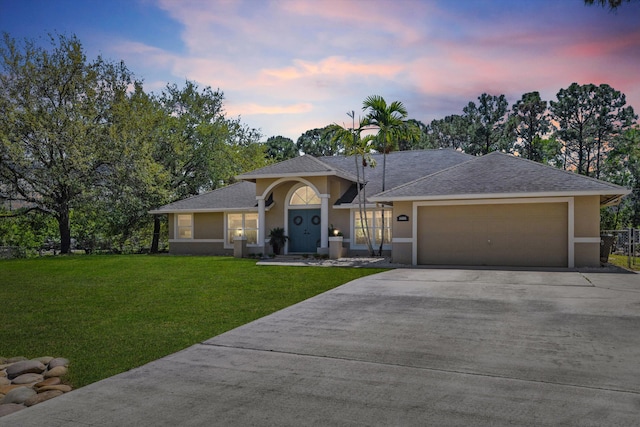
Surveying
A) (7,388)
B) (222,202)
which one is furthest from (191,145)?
(7,388)

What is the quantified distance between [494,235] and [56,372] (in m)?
14.4

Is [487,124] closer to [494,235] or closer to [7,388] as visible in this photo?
[494,235]

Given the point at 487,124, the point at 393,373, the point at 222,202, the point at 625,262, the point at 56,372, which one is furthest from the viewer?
the point at 487,124

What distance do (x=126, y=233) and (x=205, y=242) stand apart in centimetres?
874

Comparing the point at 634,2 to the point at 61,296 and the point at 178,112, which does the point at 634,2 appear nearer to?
the point at 61,296

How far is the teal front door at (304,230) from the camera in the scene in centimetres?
Result: 2259

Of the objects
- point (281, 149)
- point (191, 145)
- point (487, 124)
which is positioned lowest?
point (191, 145)

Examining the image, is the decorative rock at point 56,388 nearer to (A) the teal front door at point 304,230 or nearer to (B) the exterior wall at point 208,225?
(A) the teal front door at point 304,230

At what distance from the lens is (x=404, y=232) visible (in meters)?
17.7

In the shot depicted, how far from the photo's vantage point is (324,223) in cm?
2156

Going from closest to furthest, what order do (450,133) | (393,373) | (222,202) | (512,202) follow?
(393,373) < (512,202) < (222,202) < (450,133)

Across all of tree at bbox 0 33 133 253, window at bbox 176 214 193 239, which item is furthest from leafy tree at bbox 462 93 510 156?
tree at bbox 0 33 133 253

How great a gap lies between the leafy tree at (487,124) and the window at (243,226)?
32.9 metres

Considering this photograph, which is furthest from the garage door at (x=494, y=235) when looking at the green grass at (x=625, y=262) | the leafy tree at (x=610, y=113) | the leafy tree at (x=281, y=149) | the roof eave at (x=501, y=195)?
the leafy tree at (x=281, y=149)
